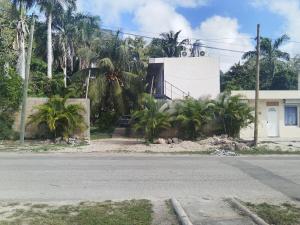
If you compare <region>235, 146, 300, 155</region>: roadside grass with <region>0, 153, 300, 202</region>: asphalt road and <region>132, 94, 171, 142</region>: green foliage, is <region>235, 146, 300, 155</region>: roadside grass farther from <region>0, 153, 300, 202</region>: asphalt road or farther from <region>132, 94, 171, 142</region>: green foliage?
<region>132, 94, 171, 142</region>: green foliage

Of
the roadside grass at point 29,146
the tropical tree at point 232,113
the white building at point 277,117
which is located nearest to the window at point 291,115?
the white building at point 277,117

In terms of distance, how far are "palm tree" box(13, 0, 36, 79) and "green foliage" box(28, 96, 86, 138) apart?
357 inches

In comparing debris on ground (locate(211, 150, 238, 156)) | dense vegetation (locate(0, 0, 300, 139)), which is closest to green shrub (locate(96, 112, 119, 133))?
dense vegetation (locate(0, 0, 300, 139))

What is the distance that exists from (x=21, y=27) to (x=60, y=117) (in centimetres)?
1232

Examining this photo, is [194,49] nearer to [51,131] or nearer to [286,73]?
[286,73]

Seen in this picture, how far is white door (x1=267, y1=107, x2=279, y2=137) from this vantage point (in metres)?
32.1

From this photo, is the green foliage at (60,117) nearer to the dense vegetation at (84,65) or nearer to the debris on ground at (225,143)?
the dense vegetation at (84,65)

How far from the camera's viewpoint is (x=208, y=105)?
27.5m

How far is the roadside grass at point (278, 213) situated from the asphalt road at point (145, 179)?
1025 mm

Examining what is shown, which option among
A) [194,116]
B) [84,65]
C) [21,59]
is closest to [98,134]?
[21,59]

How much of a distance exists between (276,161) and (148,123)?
9.19 meters

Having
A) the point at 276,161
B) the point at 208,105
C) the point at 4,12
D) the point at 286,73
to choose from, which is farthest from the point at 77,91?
the point at 286,73

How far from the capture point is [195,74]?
115 ft

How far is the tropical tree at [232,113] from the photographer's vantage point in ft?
89.0
